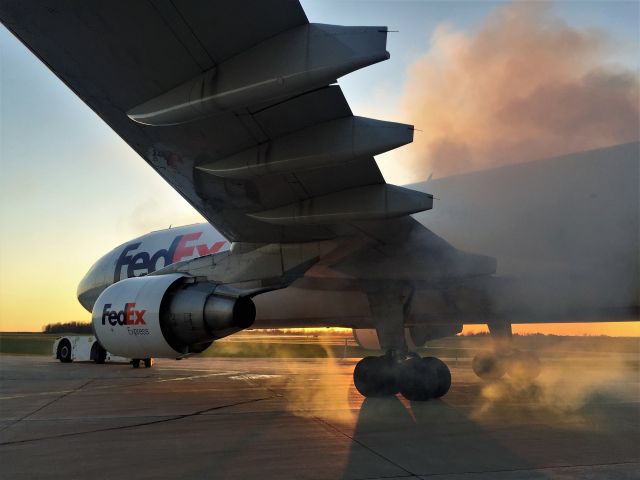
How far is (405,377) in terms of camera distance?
8.36 m

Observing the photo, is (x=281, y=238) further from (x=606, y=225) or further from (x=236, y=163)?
(x=606, y=225)

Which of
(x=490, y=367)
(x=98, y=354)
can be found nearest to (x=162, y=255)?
(x=490, y=367)

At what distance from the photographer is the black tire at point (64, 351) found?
22828mm

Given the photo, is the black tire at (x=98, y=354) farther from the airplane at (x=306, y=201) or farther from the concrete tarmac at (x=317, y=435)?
the airplane at (x=306, y=201)

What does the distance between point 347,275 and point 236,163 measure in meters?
3.63

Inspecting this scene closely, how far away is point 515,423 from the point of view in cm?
624

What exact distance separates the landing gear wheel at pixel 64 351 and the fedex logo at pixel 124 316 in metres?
16.4

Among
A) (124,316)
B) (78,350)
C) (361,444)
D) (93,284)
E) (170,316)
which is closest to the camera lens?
(361,444)

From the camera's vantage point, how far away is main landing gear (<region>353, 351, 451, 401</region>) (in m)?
8.27

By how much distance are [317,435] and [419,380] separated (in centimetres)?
318

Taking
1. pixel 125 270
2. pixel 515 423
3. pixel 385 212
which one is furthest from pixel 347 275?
pixel 125 270

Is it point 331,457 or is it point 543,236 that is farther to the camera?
point 543,236

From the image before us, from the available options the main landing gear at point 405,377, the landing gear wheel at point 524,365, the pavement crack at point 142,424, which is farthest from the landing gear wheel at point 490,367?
the pavement crack at point 142,424

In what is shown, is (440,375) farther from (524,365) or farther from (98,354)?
(98,354)
